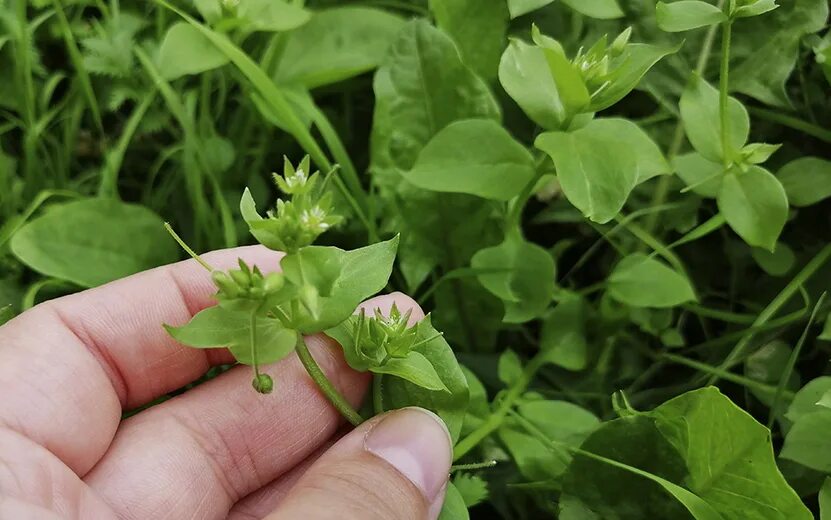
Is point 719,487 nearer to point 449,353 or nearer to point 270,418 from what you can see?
point 449,353

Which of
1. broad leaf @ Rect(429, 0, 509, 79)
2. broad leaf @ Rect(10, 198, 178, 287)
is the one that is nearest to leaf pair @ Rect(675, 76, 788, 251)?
broad leaf @ Rect(429, 0, 509, 79)

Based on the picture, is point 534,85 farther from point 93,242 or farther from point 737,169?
point 93,242

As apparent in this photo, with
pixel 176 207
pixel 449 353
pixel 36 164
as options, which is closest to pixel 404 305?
pixel 449 353

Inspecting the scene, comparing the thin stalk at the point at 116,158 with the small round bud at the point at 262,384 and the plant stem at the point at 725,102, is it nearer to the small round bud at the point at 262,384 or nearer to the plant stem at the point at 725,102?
the small round bud at the point at 262,384

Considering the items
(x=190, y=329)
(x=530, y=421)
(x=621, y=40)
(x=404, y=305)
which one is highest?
(x=621, y=40)

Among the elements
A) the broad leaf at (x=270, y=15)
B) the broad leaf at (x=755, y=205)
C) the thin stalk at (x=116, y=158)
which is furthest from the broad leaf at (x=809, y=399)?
the thin stalk at (x=116, y=158)

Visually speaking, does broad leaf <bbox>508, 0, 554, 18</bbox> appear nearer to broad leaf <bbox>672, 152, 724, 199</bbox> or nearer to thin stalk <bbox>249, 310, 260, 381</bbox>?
broad leaf <bbox>672, 152, 724, 199</bbox>
